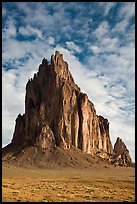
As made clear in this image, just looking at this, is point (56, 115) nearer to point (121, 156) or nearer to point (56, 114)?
point (56, 114)

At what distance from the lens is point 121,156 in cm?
12750

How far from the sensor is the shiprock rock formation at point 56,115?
372ft

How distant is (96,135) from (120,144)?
2452 centimetres

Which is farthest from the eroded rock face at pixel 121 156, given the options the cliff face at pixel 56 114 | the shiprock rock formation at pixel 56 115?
the cliff face at pixel 56 114

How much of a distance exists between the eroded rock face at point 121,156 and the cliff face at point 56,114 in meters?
12.2

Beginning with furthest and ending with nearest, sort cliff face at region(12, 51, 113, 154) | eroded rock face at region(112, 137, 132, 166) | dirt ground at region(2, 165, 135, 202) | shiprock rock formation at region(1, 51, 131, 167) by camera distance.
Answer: eroded rock face at region(112, 137, 132, 166) → cliff face at region(12, 51, 113, 154) → shiprock rock formation at region(1, 51, 131, 167) → dirt ground at region(2, 165, 135, 202)

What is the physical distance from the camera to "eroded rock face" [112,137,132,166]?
395 ft

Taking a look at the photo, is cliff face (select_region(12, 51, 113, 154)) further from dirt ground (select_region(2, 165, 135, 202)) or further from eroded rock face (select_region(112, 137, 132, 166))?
dirt ground (select_region(2, 165, 135, 202))

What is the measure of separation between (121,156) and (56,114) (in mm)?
37359

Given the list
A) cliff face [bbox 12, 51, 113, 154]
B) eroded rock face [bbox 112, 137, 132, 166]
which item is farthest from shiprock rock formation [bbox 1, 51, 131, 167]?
eroded rock face [bbox 112, 137, 132, 166]

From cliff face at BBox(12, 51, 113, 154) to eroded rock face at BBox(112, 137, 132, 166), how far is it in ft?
40.2

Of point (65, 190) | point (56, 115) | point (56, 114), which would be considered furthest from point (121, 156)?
point (65, 190)

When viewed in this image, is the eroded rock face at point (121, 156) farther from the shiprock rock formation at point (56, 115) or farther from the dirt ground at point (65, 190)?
the dirt ground at point (65, 190)

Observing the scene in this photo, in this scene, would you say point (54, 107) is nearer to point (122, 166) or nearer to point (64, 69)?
point (64, 69)
